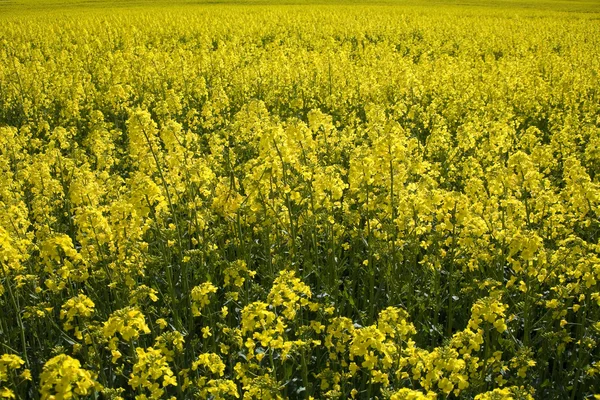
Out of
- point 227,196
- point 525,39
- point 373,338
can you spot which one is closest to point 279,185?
point 227,196

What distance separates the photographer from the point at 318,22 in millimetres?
27969

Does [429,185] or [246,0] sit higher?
[246,0]

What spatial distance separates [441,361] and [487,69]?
41.5 ft

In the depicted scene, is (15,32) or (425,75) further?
(15,32)

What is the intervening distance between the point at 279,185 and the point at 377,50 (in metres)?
13.2

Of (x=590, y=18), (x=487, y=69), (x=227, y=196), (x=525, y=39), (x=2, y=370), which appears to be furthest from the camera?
(x=590, y=18)

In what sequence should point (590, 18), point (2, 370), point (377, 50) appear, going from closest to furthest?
point (2, 370), point (377, 50), point (590, 18)

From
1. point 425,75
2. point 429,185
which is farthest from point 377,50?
point 429,185

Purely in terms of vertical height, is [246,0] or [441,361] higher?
[246,0]

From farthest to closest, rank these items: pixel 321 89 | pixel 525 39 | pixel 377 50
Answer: pixel 525 39 → pixel 377 50 → pixel 321 89

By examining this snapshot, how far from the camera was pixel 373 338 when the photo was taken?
10.2 feet

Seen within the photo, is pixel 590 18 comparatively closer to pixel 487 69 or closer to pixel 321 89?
pixel 487 69

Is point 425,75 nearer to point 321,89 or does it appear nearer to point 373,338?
point 321,89

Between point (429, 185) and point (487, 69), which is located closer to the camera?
point (429, 185)
